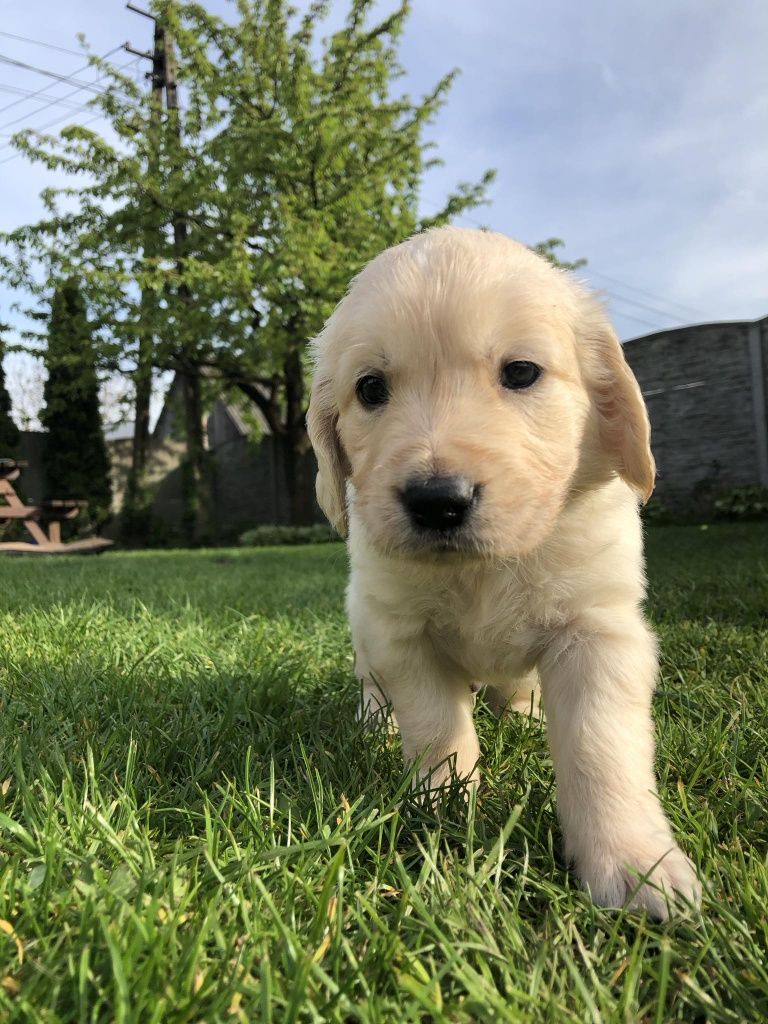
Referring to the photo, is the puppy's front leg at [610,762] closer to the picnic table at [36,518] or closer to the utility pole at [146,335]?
the picnic table at [36,518]

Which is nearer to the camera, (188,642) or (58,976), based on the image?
(58,976)

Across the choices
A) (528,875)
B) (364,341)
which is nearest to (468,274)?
(364,341)

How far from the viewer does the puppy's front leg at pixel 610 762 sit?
134cm

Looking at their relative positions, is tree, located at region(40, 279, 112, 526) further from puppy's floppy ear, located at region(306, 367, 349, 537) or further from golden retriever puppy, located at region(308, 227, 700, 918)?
golden retriever puppy, located at region(308, 227, 700, 918)

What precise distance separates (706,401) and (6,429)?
17719 mm

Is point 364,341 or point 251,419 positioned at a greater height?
point 251,419

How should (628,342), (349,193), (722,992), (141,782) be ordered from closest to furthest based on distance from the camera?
1. (722,992)
2. (141,782)
3. (628,342)
4. (349,193)

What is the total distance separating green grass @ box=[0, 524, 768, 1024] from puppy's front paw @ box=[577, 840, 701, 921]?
0.04m

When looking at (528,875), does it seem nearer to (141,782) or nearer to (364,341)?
Answer: (141,782)

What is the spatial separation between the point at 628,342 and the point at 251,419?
488 inches

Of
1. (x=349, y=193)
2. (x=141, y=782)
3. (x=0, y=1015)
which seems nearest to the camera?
(x=0, y=1015)

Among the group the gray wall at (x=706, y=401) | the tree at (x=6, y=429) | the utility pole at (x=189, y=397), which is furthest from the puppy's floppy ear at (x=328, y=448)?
the tree at (x=6, y=429)

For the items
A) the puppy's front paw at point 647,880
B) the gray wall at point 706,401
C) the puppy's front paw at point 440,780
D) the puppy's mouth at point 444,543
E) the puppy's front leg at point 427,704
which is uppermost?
the gray wall at point 706,401

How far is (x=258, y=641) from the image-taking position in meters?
3.17
